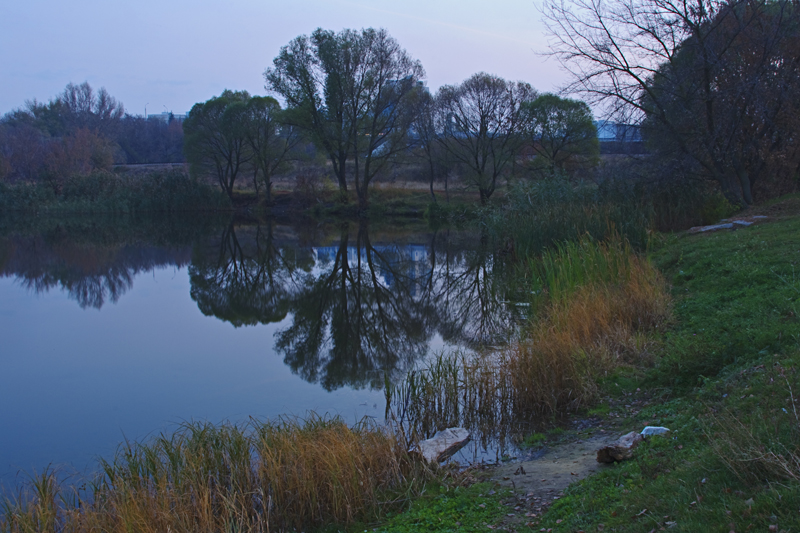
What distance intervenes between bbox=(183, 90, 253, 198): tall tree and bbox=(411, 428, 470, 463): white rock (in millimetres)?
38988

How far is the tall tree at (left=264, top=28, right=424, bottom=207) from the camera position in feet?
117

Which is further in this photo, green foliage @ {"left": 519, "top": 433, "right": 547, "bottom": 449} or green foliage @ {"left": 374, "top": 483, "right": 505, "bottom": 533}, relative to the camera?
green foliage @ {"left": 519, "top": 433, "right": 547, "bottom": 449}

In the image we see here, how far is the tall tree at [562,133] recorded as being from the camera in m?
34.4

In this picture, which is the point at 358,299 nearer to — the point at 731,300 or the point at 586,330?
the point at 586,330

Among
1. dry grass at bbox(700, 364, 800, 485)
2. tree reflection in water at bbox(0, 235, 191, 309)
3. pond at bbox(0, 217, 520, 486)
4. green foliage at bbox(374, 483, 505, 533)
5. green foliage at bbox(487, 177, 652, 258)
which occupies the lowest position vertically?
pond at bbox(0, 217, 520, 486)

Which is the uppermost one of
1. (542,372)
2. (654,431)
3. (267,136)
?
(267,136)

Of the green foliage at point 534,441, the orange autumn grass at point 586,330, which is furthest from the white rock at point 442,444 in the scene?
the orange autumn grass at point 586,330

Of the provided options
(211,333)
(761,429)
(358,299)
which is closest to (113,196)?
(358,299)

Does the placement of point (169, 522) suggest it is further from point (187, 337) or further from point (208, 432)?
point (187, 337)

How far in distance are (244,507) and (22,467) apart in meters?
3.14

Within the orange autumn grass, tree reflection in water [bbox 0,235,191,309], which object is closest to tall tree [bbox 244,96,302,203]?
tree reflection in water [bbox 0,235,191,309]

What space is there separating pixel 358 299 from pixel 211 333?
402cm

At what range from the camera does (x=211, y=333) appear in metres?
11.5

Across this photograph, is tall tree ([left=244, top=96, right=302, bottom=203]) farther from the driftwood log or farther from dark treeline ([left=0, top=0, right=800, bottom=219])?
the driftwood log
